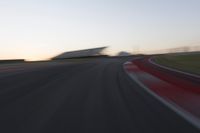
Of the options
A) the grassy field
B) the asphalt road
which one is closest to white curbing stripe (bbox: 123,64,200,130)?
the asphalt road

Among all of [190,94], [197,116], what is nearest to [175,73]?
[190,94]

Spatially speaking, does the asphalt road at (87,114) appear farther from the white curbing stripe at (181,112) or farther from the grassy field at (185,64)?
the grassy field at (185,64)

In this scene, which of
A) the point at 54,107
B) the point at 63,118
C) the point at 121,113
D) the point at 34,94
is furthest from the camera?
the point at 34,94

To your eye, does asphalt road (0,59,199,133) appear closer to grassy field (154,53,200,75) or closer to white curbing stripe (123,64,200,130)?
white curbing stripe (123,64,200,130)

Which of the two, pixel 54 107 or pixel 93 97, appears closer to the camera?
pixel 54 107

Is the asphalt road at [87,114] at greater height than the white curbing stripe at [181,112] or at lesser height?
greater

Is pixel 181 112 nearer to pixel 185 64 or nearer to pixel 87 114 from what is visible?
pixel 87 114

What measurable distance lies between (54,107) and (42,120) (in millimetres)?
1506

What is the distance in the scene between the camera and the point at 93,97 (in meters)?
10.0

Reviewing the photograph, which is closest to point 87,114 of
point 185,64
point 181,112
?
point 181,112

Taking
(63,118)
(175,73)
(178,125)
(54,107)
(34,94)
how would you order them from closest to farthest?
(178,125), (63,118), (54,107), (34,94), (175,73)

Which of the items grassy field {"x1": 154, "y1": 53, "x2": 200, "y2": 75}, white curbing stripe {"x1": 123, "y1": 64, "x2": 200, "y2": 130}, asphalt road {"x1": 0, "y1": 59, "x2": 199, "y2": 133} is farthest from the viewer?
grassy field {"x1": 154, "y1": 53, "x2": 200, "y2": 75}

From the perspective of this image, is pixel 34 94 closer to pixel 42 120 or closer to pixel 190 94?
pixel 42 120

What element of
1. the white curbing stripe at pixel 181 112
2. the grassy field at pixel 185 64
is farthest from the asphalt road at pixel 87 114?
the grassy field at pixel 185 64
